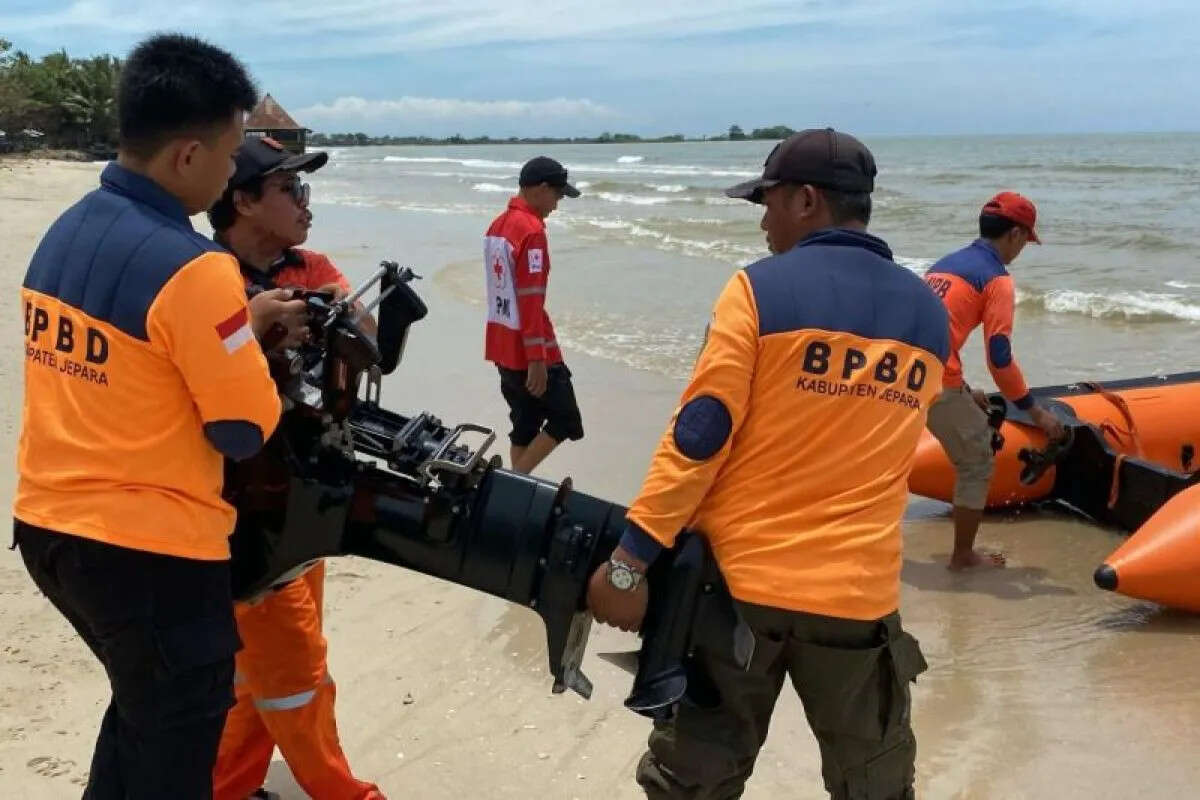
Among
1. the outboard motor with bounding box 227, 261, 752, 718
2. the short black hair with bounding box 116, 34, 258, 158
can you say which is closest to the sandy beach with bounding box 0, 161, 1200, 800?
the outboard motor with bounding box 227, 261, 752, 718

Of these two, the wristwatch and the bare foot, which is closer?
the wristwatch

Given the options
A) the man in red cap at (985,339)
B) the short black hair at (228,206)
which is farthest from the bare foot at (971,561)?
the short black hair at (228,206)

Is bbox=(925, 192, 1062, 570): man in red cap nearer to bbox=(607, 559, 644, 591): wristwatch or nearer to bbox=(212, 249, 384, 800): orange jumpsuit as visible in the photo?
bbox=(607, 559, 644, 591): wristwatch

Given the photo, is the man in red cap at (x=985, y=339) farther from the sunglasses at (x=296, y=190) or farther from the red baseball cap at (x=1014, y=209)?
the sunglasses at (x=296, y=190)

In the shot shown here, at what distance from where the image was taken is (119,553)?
6.26ft

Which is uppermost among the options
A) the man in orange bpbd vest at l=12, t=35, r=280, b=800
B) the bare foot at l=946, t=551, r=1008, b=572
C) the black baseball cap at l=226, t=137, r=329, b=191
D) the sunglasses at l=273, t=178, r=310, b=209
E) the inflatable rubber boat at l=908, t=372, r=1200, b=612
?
the black baseball cap at l=226, t=137, r=329, b=191

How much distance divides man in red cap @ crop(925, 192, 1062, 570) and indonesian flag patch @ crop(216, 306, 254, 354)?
3.32 m

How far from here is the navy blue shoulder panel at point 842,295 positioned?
2.12 meters

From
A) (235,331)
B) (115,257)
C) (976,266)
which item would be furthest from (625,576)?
(976,266)

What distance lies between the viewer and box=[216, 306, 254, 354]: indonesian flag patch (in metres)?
1.84

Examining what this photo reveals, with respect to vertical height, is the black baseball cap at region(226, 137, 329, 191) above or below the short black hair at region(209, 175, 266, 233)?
above

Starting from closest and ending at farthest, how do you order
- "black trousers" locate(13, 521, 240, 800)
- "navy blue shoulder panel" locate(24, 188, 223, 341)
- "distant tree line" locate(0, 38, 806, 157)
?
"navy blue shoulder panel" locate(24, 188, 223, 341), "black trousers" locate(13, 521, 240, 800), "distant tree line" locate(0, 38, 806, 157)

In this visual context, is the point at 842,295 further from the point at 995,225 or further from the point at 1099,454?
the point at 1099,454

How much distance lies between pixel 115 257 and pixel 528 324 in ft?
11.1
